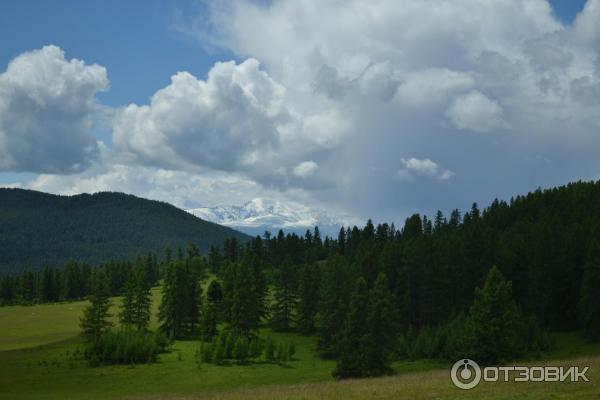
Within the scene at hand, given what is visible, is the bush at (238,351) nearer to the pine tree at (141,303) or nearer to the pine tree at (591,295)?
the pine tree at (141,303)

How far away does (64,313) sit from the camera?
132m

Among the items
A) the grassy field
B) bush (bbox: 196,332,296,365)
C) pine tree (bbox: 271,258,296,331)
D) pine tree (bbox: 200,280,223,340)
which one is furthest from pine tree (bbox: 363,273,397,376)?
pine tree (bbox: 271,258,296,331)

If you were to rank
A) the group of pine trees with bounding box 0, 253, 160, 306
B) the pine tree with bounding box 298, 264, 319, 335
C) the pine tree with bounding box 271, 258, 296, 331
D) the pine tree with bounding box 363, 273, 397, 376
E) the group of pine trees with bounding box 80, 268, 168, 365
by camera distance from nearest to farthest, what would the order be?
the pine tree with bounding box 363, 273, 397, 376, the group of pine trees with bounding box 80, 268, 168, 365, the pine tree with bounding box 298, 264, 319, 335, the pine tree with bounding box 271, 258, 296, 331, the group of pine trees with bounding box 0, 253, 160, 306

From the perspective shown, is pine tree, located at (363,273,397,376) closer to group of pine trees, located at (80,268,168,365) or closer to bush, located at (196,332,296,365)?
bush, located at (196,332,296,365)

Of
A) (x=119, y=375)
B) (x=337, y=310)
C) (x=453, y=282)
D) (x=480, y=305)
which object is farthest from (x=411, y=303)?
(x=119, y=375)

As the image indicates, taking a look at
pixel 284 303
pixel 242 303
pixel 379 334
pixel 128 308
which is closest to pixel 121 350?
pixel 242 303

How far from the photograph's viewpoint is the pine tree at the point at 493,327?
5847 cm

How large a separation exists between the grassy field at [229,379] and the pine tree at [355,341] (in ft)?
7.55

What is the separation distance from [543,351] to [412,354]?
1630 cm

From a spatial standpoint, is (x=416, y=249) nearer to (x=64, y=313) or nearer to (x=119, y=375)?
(x=119, y=375)

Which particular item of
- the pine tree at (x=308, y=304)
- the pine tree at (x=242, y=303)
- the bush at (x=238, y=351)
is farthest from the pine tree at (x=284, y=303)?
the bush at (x=238, y=351)

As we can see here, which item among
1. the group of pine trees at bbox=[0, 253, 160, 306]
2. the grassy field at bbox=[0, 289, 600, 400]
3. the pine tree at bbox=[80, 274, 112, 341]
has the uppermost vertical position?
the group of pine trees at bbox=[0, 253, 160, 306]

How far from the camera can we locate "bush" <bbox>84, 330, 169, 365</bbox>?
7950cm

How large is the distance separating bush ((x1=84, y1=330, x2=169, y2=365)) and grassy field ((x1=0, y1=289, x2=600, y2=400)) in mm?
2299
